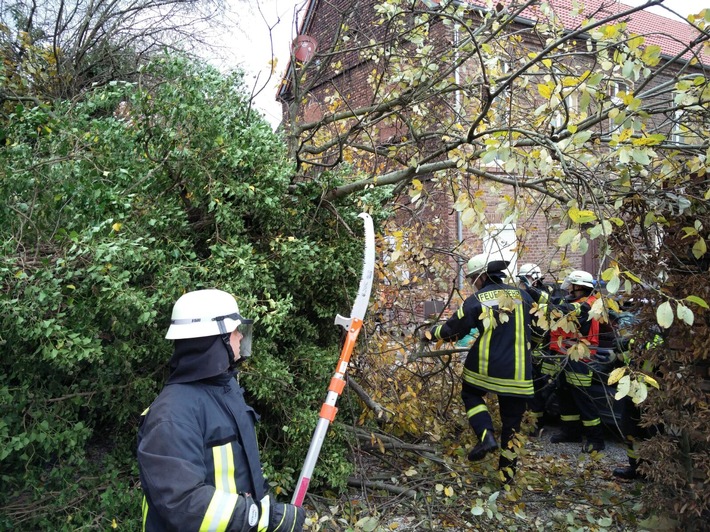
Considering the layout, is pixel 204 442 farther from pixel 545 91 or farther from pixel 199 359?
pixel 545 91

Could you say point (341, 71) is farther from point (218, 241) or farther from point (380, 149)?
point (218, 241)

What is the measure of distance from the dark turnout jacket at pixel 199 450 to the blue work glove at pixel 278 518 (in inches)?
2.4

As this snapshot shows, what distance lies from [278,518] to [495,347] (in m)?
3.04

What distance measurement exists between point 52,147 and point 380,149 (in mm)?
3048

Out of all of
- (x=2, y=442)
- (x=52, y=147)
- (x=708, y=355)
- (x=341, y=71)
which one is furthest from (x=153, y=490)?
A: (x=341, y=71)

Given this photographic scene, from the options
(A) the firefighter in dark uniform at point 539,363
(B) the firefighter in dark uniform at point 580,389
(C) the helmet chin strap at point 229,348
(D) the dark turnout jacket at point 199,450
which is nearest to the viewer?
(D) the dark turnout jacket at point 199,450

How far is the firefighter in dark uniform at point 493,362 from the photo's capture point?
15.1 ft

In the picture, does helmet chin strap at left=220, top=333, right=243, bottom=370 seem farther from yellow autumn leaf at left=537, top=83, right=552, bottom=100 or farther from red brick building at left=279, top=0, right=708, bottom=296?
yellow autumn leaf at left=537, top=83, right=552, bottom=100

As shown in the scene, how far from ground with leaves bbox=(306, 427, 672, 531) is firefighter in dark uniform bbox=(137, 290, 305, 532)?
6.07 ft

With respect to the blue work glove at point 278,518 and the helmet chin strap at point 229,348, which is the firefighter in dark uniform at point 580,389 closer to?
the blue work glove at point 278,518

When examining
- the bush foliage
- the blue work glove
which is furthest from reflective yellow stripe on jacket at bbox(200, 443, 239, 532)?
the bush foliage

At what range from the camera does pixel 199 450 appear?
1912 mm

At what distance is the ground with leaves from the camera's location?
3.99 m

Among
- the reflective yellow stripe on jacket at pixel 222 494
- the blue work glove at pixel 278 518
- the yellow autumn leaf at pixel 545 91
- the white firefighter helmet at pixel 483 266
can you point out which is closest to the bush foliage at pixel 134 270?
the reflective yellow stripe on jacket at pixel 222 494
